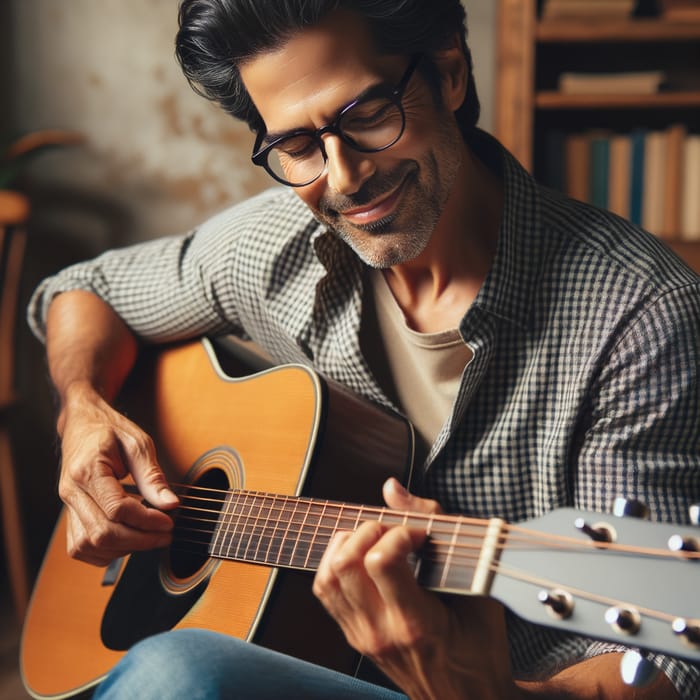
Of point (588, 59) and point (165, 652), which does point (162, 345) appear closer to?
point (165, 652)

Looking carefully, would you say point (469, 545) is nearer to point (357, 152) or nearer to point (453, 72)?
point (357, 152)

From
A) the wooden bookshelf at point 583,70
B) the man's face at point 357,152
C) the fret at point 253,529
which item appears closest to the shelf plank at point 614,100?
the wooden bookshelf at point 583,70

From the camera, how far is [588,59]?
2371 mm

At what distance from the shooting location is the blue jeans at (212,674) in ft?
2.57

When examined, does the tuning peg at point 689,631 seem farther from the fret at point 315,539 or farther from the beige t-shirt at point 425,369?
the beige t-shirt at point 425,369

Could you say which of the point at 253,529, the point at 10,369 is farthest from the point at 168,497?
the point at 10,369

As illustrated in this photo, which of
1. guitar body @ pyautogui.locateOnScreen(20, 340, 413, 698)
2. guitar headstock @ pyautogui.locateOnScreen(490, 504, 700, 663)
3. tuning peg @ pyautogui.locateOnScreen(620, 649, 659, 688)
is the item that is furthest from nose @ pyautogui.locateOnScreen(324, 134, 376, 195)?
tuning peg @ pyautogui.locateOnScreen(620, 649, 659, 688)

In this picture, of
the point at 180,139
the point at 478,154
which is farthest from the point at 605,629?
the point at 180,139

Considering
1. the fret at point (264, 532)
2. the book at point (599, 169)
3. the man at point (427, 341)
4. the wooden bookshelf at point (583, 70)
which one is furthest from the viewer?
the book at point (599, 169)

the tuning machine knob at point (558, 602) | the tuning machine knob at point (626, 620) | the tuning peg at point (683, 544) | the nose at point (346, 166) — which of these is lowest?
the tuning machine knob at point (558, 602)

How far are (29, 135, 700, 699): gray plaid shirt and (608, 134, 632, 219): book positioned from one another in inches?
47.2

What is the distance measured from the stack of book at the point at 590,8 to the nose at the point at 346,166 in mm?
1390

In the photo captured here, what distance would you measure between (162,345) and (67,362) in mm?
157

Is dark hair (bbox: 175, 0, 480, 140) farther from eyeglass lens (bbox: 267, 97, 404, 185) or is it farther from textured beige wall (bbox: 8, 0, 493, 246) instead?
textured beige wall (bbox: 8, 0, 493, 246)
